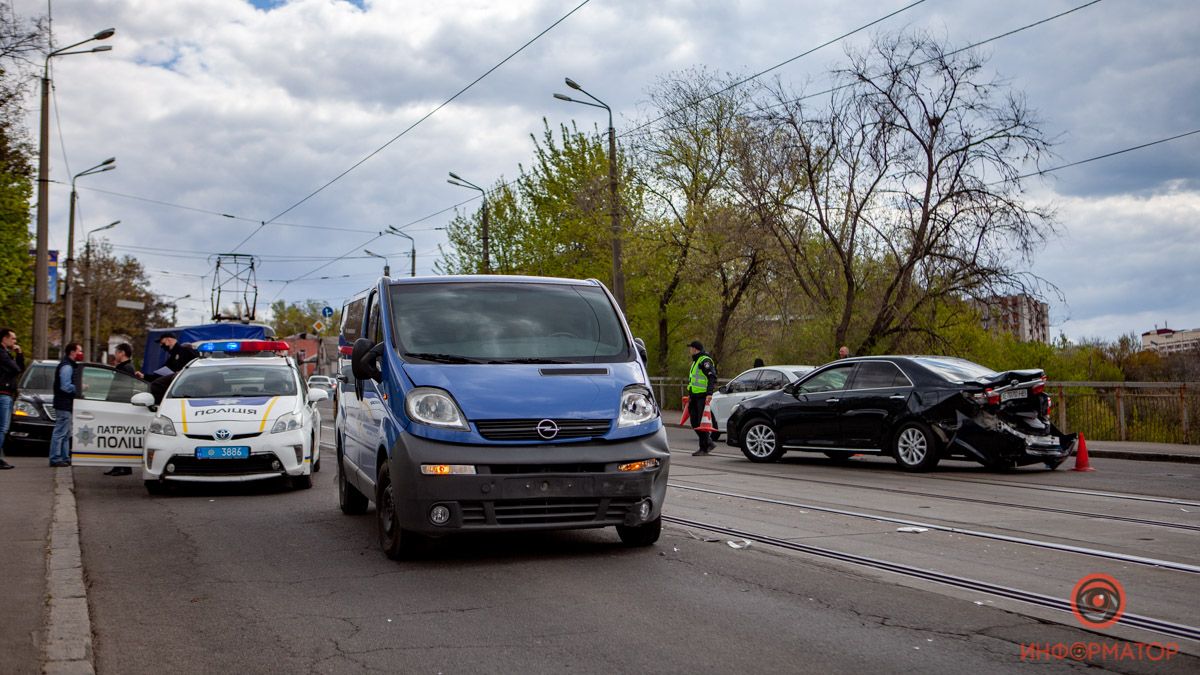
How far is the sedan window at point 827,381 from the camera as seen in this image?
1620cm

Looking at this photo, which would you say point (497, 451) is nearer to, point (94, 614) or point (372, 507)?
point (94, 614)

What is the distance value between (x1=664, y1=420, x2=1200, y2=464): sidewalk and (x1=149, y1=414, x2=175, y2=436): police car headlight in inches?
545

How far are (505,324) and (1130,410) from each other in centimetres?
1634

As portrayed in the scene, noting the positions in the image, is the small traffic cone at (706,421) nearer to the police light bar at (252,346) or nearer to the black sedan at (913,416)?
the black sedan at (913,416)

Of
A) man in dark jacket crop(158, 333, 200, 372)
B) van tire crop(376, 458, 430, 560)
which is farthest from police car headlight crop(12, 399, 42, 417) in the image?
van tire crop(376, 458, 430, 560)

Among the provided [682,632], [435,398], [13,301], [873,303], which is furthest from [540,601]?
[13,301]

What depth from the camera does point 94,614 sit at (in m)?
6.18

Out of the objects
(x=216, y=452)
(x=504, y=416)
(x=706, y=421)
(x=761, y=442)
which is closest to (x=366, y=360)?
(x=504, y=416)

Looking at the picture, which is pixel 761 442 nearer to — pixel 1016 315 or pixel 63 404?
pixel 63 404

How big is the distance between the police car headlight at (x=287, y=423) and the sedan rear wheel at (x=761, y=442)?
24.0 ft

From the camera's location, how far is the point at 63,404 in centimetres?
1574

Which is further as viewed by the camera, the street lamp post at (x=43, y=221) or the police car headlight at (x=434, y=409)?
the street lamp post at (x=43, y=221)

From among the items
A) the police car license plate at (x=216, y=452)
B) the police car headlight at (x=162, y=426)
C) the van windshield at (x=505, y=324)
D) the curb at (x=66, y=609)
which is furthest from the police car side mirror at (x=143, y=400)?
the van windshield at (x=505, y=324)

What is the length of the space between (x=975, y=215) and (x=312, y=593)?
2127 cm
